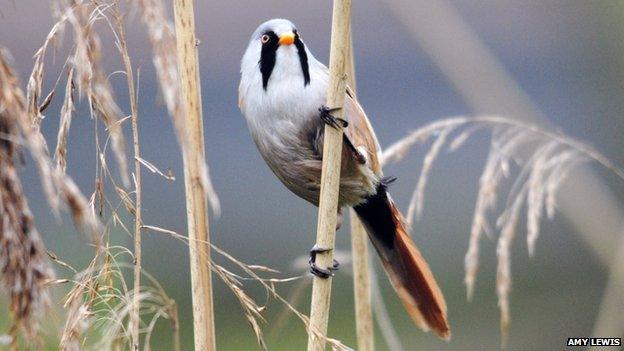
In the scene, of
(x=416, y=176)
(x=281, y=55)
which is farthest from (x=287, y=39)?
(x=416, y=176)

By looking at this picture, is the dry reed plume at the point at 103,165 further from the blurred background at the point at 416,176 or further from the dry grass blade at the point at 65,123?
the blurred background at the point at 416,176

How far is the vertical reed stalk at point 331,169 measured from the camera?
1.76 metres

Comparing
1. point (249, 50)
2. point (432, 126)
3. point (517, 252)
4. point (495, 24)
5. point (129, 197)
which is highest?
point (495, 24)

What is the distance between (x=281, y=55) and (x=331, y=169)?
74 cm

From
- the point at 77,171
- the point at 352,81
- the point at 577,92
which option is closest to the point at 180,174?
the point at 77,171

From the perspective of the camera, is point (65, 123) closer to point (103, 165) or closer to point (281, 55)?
point (103, 165)

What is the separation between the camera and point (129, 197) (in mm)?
1674

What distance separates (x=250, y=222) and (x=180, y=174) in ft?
3.13

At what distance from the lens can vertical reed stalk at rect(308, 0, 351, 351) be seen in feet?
5.77

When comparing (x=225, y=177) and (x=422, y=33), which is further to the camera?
(x=225, y=177)

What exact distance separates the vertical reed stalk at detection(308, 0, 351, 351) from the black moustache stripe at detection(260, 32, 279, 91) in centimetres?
67

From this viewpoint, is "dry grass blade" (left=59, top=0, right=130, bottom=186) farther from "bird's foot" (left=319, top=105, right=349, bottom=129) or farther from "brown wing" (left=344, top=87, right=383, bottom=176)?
"brown wing" (left=344, top=87, right=383, bottom=176)

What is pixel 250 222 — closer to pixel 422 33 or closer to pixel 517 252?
pixel 517 252

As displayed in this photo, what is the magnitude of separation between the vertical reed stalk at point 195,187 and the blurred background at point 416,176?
229 centimetres
